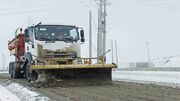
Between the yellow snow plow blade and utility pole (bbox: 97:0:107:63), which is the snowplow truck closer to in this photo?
the yellow snow plow blade

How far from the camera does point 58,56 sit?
70.6 feet

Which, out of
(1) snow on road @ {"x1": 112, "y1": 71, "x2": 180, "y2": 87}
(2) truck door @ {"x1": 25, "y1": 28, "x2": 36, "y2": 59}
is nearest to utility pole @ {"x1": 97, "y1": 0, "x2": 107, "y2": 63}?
(1) snow on road @ {"x1": 112, "y1": 71, "x2": 180, "y2": 87}

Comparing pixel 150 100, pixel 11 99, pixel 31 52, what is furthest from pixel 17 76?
pixel 150 100

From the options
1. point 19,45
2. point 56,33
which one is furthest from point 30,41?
point 19,45

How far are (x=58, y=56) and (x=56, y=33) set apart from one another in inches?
48.3

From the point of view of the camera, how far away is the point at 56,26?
22.2 m

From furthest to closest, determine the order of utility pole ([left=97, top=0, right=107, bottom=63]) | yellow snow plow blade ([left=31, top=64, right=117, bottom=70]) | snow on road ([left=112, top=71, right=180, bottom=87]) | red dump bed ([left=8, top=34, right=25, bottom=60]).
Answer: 1. utility pole ([left=97, top=0, right=107, bottom=63])
2. red dump bed ([left=8, top=34, right=25, bottom=60])
3. snow on road ([left=112, top=71, right=180, bottom=87])
4. yellow snow plow blade ([left=31, top=64, right=117, bottom=70])

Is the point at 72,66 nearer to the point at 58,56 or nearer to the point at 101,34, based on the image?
the point at 58,56

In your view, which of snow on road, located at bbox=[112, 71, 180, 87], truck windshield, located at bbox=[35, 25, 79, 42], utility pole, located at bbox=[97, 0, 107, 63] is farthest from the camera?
utility pole, located at bbox=[97, 0, 107, 63]

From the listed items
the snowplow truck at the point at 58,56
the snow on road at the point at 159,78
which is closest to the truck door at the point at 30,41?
the snowplow truck at the point at 58,56

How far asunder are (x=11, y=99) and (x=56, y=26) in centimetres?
822

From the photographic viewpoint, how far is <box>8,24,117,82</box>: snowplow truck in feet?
66.7

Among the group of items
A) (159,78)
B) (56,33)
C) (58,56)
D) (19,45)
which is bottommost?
(159,78)

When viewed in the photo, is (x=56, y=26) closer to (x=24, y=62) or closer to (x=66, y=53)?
(x=66, y=53)
